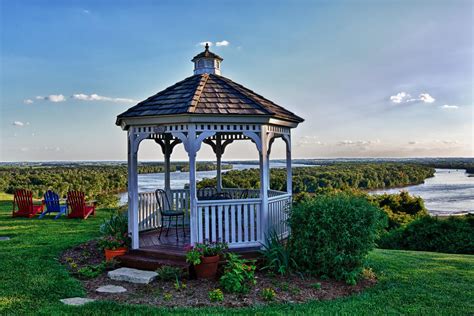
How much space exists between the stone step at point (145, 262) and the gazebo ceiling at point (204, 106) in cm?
256

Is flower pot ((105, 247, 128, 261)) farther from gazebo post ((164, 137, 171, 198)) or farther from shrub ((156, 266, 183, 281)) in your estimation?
gazebo post ((164, 137, 171, 198))

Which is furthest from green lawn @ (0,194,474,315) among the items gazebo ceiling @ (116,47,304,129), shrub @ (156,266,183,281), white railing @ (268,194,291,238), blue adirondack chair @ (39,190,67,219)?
blue adirondack chair @ (39,190,67,219)

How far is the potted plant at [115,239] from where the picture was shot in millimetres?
7121

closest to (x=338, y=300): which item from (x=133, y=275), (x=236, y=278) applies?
(x=236, y=278)

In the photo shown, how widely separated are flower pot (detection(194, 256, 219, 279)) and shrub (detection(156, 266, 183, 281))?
30 centimetres

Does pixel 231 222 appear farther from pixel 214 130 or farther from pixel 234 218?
pixel 214 130

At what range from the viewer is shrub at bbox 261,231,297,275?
6.35 metres

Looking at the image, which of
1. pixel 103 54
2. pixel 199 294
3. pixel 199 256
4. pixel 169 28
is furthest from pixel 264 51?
pixel 199 294

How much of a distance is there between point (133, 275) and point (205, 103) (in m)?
3.31

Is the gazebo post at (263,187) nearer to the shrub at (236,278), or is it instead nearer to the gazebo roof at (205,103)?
the gazebo roof at (205,103)

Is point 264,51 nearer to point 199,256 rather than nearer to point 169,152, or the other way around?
point 169,152

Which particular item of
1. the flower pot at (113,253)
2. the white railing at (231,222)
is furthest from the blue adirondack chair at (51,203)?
the white railing at (231,222)

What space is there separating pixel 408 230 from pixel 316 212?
835 cm

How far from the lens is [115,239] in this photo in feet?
23.9
